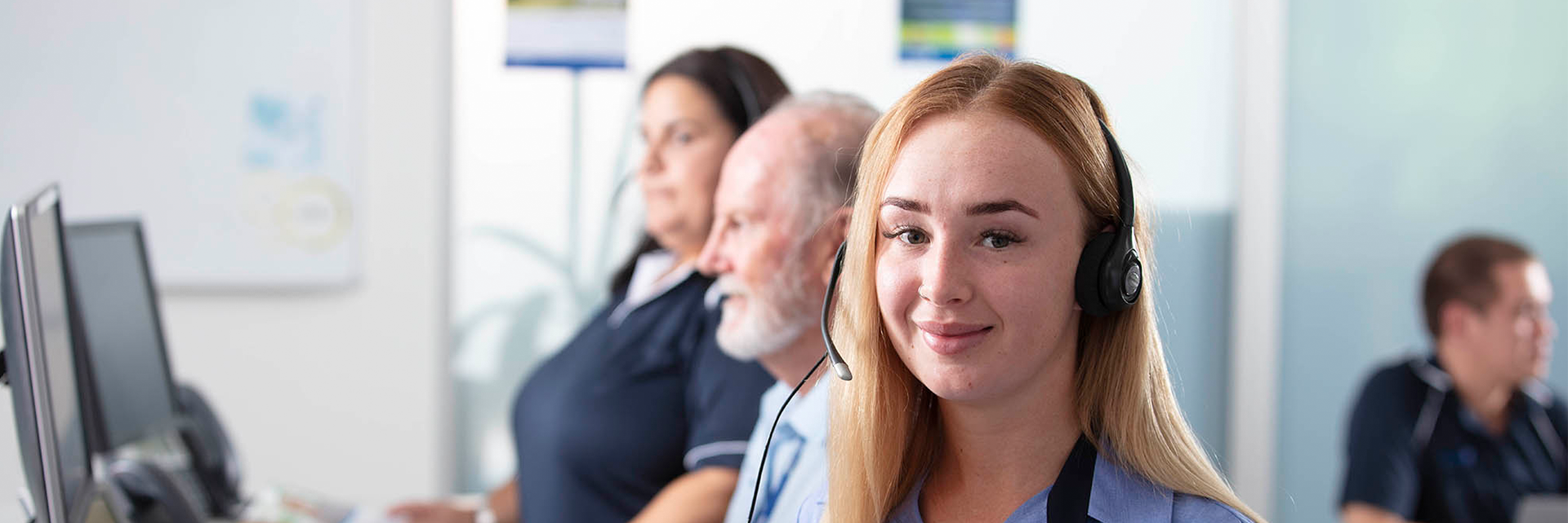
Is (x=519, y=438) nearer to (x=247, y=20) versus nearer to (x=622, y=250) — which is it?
(x=622, y=250)

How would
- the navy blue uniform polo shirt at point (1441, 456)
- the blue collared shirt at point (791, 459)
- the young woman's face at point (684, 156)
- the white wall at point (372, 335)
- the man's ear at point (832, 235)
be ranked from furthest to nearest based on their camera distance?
the white wall at point (372, 335)
the navy blue uniform polo shirt at point (1441, 456)
the young woman's face at point (684, 156)
the man's ear at point (832, 235)
the blue collared shirt at point (791, 459)

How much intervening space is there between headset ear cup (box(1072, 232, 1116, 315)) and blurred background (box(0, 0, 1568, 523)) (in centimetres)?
185

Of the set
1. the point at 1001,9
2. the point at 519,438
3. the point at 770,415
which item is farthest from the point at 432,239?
the point at 770,415

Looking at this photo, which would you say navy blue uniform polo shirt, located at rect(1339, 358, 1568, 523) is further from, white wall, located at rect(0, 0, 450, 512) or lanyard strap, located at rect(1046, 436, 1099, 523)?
white wall, located at rect(0, 0, 450, 512)

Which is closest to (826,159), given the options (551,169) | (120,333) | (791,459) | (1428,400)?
(791,459)

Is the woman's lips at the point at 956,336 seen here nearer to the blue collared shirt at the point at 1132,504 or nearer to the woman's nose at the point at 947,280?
the woman's nose at the point at 947,280

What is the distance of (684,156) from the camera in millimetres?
1852

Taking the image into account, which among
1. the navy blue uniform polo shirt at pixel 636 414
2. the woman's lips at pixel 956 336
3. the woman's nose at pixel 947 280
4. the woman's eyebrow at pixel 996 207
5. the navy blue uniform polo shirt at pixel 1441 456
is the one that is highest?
the woman's eyebrow at pixel 996 207

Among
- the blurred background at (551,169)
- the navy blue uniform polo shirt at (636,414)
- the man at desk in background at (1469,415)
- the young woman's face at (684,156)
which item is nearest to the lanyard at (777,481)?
the navy blue uniform polo shirt at (636,414)

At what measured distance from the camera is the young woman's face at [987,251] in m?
0.92

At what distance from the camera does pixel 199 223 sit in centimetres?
298

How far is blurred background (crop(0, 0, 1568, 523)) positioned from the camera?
2.97 metres

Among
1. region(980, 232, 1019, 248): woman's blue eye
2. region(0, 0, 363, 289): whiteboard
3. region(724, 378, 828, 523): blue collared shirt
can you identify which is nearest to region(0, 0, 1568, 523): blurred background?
region(0, 0, 363, 289): whiteboard

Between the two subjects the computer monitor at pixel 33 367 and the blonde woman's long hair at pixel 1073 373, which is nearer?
the blonde woman's long hair at pixel 1073 373
